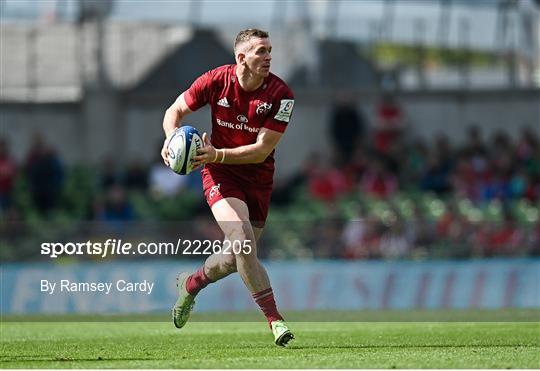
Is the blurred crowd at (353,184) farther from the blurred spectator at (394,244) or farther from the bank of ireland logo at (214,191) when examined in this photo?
the bank of ireland logo at (214,191)

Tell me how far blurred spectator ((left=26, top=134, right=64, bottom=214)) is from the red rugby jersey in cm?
1389

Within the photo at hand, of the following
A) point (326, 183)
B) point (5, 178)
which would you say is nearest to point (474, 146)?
point (326, 183)

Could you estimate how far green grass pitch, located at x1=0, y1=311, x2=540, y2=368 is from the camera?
33.5 ft

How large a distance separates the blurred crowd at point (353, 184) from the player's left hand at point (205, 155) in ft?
33.4

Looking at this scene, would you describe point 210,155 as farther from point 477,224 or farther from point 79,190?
point 79,190

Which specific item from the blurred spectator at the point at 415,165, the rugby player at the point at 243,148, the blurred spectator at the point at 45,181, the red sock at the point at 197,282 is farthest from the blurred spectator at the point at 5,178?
the rugby player at the point at 243,148

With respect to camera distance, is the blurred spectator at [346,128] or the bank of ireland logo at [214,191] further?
the blurred spectator at [346,128]

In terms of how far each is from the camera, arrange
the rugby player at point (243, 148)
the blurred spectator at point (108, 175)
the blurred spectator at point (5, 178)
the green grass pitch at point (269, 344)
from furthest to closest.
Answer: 1. the blurred spectator at point (5, 178)
2. the blurred spectator at point (108, 175)
3. the rugby player at point (243, 148)
4. the green grass pitch at point (269, 344)

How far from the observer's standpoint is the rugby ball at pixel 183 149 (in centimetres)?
1162

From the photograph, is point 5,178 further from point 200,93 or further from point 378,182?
point 200,93

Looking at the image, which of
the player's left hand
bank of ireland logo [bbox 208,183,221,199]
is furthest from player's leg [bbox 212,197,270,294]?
the player's left hand

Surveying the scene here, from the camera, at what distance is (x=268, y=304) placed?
11.9 metres

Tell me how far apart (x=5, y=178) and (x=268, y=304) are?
14977 millimetres

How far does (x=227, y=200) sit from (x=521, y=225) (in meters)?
10.3
